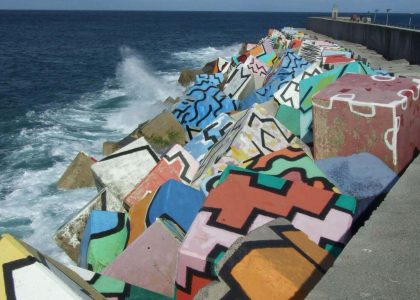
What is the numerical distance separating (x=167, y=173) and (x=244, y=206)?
2.20 metres

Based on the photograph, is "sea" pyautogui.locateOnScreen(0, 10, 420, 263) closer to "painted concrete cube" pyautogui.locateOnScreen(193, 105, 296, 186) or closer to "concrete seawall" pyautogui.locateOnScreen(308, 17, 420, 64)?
"painted concrete cube" pyautogui.locateOnScreen(193, 105, 296, 186)

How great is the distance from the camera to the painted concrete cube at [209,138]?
6.24 m

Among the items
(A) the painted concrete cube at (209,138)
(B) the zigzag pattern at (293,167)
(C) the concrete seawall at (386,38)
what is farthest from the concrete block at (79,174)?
(C) the concrete seawall at (386,38)

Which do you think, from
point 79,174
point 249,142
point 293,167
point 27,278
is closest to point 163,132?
point 79,174

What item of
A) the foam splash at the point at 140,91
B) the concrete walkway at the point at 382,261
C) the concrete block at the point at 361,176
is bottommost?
the foam splash at the point at 140,91

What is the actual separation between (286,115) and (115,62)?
25861 millimetres

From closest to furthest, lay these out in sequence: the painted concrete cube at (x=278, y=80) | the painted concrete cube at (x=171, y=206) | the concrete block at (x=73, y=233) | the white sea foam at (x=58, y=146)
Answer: the painted concrete cube at (x=171, y=206) < the concrete block at (x=73, y=233) < the white sea foam at (x=58, y=146) < the painted concrete cube at (x=278, y=80)

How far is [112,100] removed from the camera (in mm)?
17156

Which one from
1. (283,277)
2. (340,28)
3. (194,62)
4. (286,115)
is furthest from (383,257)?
A: (194,62)

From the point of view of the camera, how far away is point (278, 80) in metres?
8.95

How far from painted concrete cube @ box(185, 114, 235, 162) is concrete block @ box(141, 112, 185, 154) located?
4.49 ft

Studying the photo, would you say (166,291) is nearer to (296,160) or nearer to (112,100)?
(296,160)

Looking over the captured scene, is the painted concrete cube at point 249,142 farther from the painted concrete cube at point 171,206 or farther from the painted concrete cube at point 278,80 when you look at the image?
the painted concrete cube at point 278,80

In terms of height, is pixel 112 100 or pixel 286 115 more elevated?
pixel 286 115
